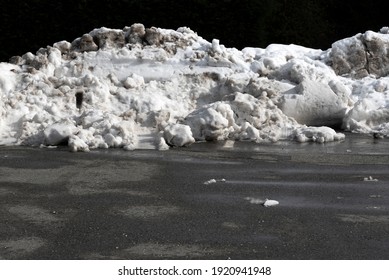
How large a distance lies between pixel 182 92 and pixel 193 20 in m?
9.06

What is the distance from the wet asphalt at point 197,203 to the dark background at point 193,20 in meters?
9.68

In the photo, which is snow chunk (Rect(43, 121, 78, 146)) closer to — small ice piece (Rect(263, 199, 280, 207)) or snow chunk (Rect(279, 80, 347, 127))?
snow chunk (Rect(279, 80, 347, 127))

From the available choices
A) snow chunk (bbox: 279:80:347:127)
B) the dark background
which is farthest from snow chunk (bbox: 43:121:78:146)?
the dark background

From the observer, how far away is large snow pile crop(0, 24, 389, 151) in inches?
366

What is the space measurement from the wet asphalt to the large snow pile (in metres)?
0.46

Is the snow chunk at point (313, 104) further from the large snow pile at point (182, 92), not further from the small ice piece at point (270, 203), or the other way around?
the small ice piece at point (270, 203)

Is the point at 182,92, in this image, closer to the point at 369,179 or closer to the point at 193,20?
the point at 369,179

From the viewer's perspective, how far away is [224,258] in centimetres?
481

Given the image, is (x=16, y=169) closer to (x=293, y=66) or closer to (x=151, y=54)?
(x=151, y=54)

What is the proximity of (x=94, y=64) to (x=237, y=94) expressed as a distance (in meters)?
2.35

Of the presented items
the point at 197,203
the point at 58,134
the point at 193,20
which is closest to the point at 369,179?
the point at 197,203

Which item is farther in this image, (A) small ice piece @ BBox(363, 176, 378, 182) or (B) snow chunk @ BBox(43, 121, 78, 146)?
(B) snow chunk @ BBox(43, 121, 78, 146)

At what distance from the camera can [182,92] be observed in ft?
34.8

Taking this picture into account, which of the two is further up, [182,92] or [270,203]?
[182,92]
